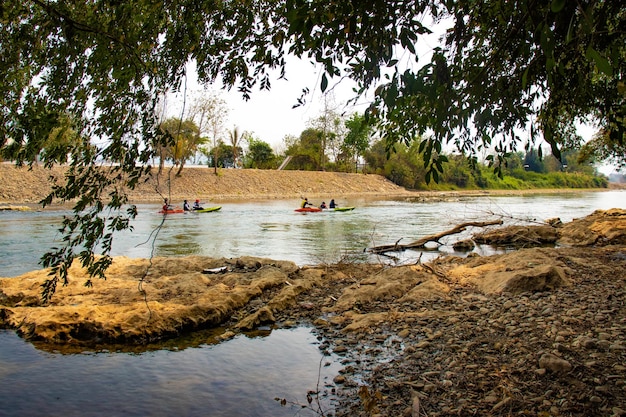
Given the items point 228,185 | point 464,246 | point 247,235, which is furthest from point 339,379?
point 228,185

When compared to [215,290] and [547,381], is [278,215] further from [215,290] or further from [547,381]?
[547,381]

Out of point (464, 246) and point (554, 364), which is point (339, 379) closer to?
point (554, 364)

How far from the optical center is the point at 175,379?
17.7ft

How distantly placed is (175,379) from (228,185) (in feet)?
164

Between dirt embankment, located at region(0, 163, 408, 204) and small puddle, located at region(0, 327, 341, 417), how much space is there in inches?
1374

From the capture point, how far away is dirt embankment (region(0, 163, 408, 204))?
40.2 metres

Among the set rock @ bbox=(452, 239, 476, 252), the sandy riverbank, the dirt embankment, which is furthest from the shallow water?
the sandy riverbank

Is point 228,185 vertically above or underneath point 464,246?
above

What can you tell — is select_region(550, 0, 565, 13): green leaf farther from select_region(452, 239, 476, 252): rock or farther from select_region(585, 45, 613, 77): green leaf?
select_region(452, 239, 476, 252): rock

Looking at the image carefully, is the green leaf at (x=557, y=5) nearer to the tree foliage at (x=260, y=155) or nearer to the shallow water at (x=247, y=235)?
the shallow water at (x=247, y=235)

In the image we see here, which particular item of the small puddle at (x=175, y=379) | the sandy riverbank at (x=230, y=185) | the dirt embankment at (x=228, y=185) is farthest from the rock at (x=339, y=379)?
the dirt embankment at (x=228, y=185)

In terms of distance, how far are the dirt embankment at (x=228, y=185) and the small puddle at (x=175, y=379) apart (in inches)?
1374

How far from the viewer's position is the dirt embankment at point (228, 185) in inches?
1582

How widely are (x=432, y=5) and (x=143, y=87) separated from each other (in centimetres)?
266
